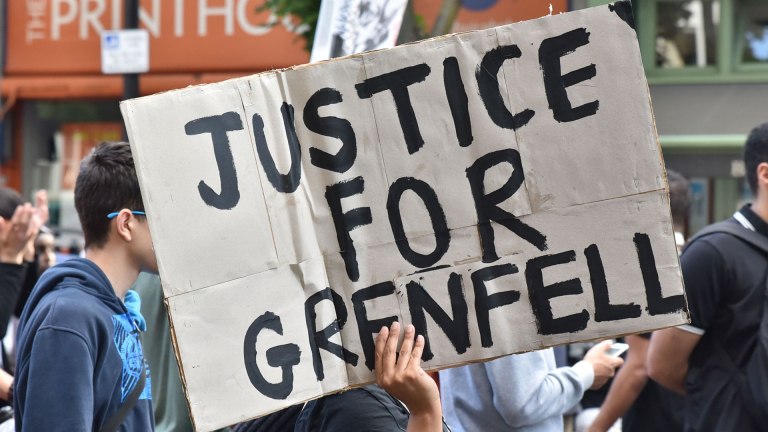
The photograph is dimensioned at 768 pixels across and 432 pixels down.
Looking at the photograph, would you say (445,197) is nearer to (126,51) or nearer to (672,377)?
(672,377)

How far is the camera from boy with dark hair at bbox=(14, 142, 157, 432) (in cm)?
253

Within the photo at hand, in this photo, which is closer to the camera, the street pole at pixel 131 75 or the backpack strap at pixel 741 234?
the backpack strap at pixel 741 234

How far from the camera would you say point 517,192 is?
8.39 feet

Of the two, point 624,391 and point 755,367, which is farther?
point 624,391

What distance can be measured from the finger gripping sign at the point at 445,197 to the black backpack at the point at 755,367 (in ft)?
4.28

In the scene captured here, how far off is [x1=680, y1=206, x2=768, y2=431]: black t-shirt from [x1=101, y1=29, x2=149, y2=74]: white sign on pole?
770 centimetres

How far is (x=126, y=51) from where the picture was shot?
10.7 m

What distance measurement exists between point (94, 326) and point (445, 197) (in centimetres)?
88

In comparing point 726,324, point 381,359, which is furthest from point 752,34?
point 381,359

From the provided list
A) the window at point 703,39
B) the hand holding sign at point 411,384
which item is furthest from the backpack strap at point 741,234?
the window at point 703,39

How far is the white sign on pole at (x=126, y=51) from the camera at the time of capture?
34.9 ft

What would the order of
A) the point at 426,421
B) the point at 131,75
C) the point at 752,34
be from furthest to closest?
1. the point at 131,75
2. the point at 752,34
3. the point at 426,421

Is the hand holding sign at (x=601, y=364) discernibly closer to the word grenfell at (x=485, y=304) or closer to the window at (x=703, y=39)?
the word grenfell at (x=485, y=304)

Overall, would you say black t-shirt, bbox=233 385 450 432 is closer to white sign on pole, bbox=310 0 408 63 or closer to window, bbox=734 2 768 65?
white sign on pole, bbox=310 0 408 63
